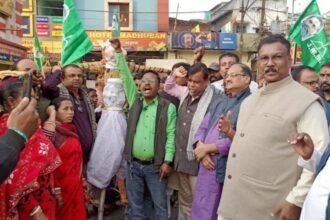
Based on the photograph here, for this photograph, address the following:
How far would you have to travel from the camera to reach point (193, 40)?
2011 cm

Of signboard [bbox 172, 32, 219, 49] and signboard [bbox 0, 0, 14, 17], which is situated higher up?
signboard [bbox 172, 32, 219, 49]

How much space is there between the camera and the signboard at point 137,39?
19.4 meters

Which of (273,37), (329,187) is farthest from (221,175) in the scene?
(329,187)

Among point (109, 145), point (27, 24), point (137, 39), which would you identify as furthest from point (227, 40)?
point (109, 145)

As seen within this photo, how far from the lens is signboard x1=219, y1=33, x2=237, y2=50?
20266mm

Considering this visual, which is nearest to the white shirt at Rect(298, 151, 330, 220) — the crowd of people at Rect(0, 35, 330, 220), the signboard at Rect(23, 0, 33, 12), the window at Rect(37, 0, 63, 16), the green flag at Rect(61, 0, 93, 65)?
the crowd of people at Rect(0, 35, 330, 220)

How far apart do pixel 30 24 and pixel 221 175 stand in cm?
1577

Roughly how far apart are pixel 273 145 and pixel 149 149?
5.64 feet

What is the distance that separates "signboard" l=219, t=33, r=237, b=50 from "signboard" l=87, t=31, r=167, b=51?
2.91 metres

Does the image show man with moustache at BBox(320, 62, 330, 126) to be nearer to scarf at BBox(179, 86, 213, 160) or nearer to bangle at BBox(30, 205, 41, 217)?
scarf at BBox(179, 86, 213, 160)

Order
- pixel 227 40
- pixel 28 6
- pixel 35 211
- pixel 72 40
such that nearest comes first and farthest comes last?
pixel 35 211 < pixel 72 40 < pixel 28 6 < pixel 227 40

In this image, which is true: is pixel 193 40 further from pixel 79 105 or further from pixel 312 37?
pixel 79 105

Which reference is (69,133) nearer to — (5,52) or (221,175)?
(221,175)

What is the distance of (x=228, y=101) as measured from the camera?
11.5 ft
